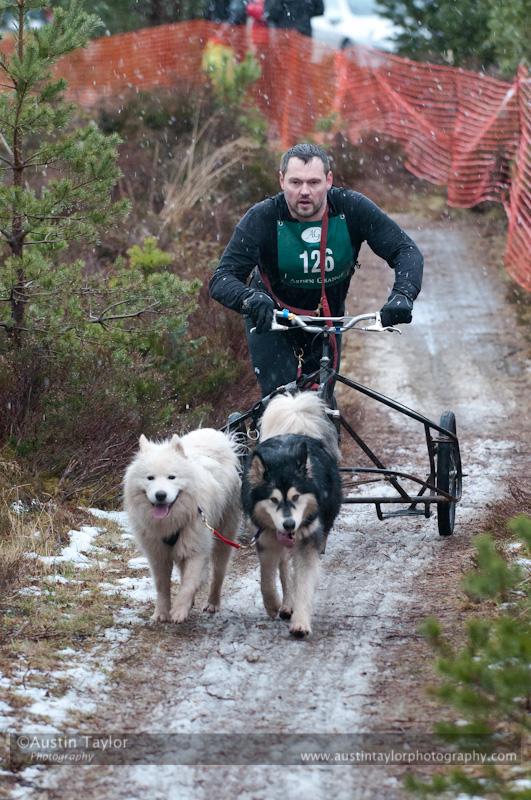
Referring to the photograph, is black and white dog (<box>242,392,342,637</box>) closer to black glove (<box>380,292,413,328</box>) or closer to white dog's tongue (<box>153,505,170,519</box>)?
white dog's tongue (<box>153,505,170,519</box>)

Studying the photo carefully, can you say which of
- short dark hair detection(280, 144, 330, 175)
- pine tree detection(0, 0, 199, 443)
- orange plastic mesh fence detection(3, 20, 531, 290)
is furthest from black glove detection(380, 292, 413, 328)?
orange plastic mesh fence detection(3, 20, 531, 290)

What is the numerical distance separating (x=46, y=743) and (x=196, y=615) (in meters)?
1.62

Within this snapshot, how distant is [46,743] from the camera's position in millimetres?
3119

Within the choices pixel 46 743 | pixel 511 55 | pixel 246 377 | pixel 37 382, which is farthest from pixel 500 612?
pixel 511 55

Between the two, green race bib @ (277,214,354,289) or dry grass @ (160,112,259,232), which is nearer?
green race bib @ (277,214,354,289)

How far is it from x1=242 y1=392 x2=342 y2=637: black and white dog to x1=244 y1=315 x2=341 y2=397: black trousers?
0.77 metres

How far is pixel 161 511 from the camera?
422cm

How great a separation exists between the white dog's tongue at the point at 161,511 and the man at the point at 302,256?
1.23m

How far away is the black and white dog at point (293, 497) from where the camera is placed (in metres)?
4.08

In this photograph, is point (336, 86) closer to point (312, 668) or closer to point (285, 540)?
point (285, 540)

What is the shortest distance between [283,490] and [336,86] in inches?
596

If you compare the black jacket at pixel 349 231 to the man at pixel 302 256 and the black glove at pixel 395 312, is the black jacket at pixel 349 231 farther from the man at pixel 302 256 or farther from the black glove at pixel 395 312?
the black glove at pixel 395 312

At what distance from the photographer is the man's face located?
501cm

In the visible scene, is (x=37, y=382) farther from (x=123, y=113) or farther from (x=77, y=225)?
(x=123, y=113)
